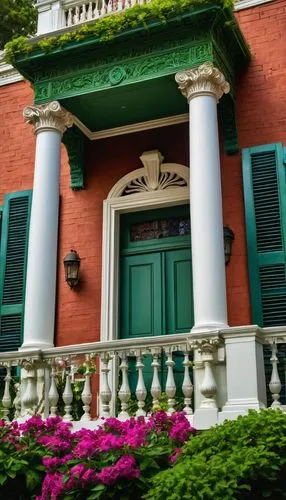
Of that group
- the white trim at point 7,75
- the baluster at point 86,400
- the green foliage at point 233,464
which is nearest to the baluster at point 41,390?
the baluster at point 86,400

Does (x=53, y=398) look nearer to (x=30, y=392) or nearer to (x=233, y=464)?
(x=30, y=392)

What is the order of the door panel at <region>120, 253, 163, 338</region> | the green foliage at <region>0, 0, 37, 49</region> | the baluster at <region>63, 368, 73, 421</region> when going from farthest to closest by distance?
1. the green foliage at <region>0, 0, 37, 49</region>
2. the door panel at <region>120, 253, 163, 338</region>
3. the baluster at <region>63, 368, 73, 421</region>

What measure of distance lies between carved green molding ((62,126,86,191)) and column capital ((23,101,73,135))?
0.96 metres

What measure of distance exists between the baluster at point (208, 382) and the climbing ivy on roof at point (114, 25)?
3.83 m

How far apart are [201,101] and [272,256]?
6.77 feet

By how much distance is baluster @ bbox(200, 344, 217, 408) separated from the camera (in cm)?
590

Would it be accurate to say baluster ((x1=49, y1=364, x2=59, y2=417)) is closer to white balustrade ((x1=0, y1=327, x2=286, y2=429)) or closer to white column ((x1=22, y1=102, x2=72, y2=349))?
white balustrade ((x1=0, y1=327, x2=286, y2=429))

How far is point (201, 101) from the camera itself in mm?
7172

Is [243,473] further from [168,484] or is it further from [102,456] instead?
[102,456]

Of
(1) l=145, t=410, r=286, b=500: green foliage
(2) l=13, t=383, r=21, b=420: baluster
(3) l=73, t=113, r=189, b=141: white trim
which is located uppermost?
(3) l=73, t=113, r=189, b=141: white trim

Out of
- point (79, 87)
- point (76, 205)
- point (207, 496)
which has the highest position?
point (79, 87)

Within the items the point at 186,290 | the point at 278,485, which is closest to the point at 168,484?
the point at 278,485

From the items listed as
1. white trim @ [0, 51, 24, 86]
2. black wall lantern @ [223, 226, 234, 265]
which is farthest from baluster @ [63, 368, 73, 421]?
white trim @ [0, 51, 24, 86]

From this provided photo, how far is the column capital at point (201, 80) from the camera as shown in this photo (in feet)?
23.4
